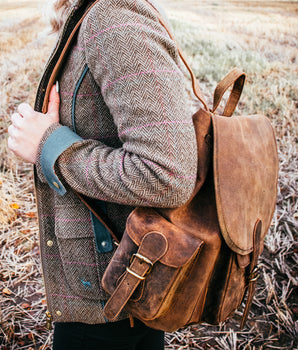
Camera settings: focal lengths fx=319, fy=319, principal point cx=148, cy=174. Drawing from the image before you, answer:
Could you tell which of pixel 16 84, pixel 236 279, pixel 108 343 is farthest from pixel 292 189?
pixel 16 84

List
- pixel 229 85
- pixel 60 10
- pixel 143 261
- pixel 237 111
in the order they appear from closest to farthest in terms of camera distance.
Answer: pixel 143 261 < pixel 229 85 < pixel 60 10 < pixel 237 111

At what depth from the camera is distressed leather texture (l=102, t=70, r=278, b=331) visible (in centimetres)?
90

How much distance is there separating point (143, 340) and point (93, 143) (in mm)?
837

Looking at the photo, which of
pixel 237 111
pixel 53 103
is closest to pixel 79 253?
pixel 53 103

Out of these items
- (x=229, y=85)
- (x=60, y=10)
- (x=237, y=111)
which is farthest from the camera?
(x=237, y=111)

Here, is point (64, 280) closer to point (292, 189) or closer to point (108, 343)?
point (108, 343)

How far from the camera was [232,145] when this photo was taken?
96 cm

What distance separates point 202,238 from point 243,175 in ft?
0.75

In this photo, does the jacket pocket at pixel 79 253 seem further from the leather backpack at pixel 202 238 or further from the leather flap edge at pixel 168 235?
the leather flap edge at pixel 168 235

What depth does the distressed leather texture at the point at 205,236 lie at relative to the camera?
90 cm

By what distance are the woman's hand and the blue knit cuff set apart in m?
0.05

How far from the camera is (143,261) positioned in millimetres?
886

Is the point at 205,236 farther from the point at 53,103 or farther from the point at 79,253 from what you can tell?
the point at 53,103

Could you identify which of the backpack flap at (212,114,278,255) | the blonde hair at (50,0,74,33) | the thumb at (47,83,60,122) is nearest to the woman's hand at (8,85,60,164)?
the thumb at (47,83,60,122)
